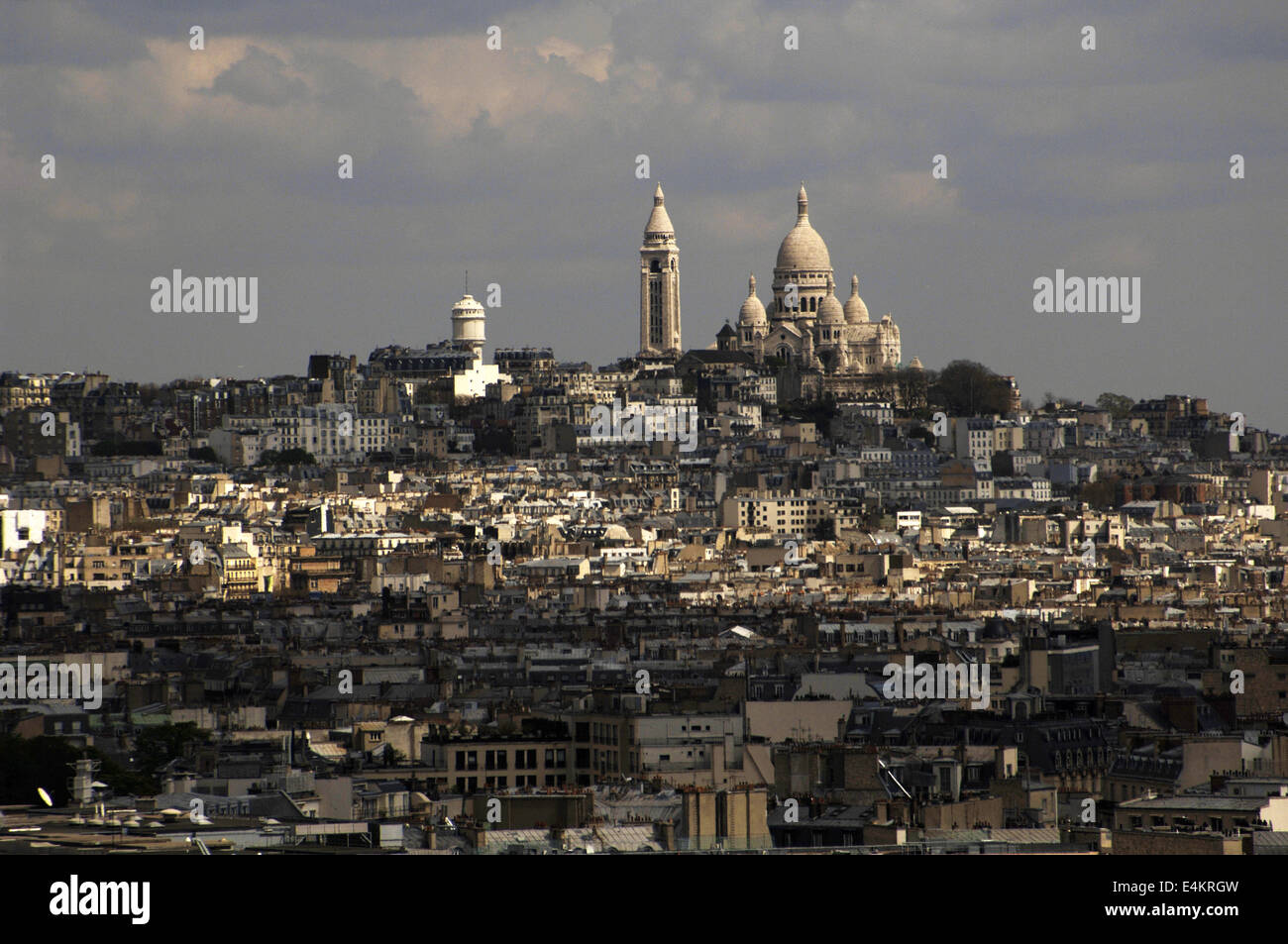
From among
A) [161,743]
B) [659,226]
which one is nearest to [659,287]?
[659,226]

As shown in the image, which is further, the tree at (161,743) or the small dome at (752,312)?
the small dome at (752,312)

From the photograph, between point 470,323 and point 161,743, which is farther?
point 470,323

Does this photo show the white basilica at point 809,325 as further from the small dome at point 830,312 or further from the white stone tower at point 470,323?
the white stone tower at point 470,323

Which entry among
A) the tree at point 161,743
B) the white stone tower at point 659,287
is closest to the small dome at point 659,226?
the white stone tower at point 659,287

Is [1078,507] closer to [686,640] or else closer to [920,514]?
[920,514]

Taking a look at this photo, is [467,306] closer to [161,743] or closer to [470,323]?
[470,323]

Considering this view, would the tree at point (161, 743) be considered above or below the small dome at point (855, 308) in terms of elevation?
below

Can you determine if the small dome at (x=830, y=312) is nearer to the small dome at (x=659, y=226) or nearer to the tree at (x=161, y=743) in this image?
the small dome at (x=659, y=226)
